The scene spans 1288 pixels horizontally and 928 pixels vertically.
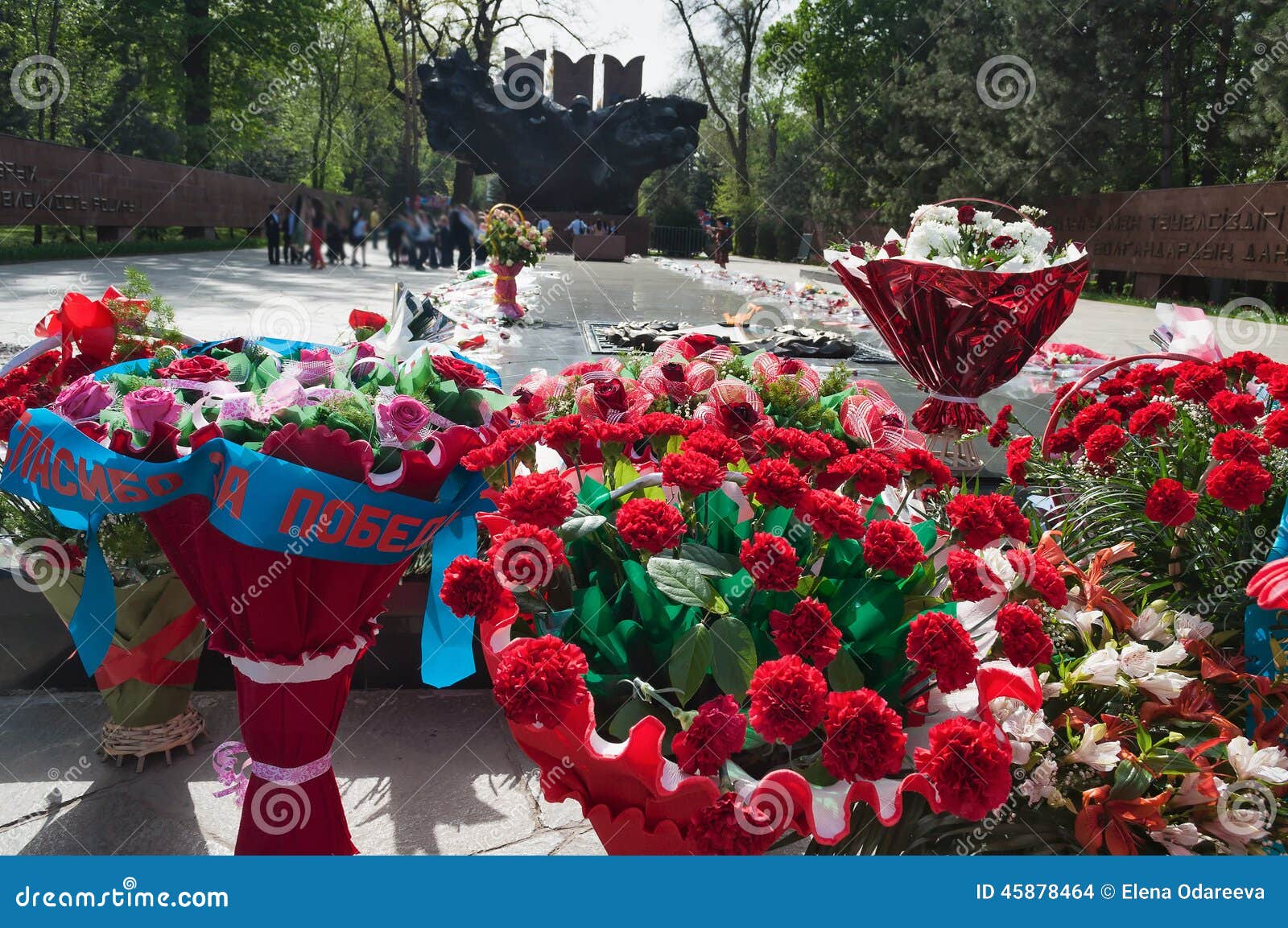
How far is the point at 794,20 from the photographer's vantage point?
31.3 meters

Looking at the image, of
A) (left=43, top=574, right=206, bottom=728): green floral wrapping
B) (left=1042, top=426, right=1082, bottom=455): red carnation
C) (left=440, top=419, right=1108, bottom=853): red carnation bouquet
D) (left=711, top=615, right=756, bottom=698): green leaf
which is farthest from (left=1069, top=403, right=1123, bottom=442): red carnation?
(left=43, top=574, right=206, bottom=728): green floral wrapping

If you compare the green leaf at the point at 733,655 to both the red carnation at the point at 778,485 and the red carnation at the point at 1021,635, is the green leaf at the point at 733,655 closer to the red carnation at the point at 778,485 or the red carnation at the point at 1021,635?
the red carnation at the point at 778,485

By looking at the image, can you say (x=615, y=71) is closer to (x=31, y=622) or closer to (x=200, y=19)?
(x=200, y=19)

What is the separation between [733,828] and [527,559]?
44 centimetres

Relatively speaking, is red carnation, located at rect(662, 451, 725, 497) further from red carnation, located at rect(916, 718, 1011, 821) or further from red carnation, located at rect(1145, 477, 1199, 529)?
red carnation, located at rect(1145, 477, 1199, 529)

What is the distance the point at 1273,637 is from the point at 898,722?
1102 mm

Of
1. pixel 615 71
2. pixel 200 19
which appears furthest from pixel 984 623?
pixel 615 71

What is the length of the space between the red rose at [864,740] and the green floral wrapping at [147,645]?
1793 mm

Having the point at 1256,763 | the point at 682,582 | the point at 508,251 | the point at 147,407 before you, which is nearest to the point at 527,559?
the point at 682,582

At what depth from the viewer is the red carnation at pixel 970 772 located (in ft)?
3.30

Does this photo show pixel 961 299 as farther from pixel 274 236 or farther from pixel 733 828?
pixel 274 236

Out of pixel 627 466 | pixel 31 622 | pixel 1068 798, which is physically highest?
pixel 627 466

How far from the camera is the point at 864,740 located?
3.34ft

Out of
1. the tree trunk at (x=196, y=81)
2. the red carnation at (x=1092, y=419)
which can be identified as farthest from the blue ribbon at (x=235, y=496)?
the tree trunk at (x=196, y=81)
